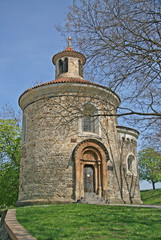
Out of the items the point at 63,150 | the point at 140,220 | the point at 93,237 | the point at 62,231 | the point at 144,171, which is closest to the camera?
the point at 93,237

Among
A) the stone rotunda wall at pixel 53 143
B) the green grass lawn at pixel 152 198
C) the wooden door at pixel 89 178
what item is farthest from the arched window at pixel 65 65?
the green grass lawn at pixel 152 198

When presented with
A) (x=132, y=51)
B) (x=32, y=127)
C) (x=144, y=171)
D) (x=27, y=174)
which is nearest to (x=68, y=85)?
(x=32, y=127)

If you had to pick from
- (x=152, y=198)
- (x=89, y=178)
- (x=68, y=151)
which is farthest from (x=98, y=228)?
(x=152, y=198)

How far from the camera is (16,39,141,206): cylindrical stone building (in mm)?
13633

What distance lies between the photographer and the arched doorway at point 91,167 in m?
13.8

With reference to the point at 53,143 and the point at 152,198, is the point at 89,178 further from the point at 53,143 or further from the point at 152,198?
the point at 152,198

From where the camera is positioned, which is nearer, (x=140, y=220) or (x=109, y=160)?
(x=140, y=220)

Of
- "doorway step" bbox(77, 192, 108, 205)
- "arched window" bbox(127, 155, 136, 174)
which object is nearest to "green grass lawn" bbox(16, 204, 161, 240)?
"doorway step" bbox(77, 192, 108, 205)

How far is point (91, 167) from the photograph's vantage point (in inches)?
579

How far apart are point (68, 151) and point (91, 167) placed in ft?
5.83

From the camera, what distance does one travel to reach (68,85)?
14938 millimetres

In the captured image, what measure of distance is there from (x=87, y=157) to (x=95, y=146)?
0.81m

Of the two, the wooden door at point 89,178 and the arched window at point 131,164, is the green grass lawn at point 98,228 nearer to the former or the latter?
the wooden door at point 89,178

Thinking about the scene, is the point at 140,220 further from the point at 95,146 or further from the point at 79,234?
the point at 95,146
